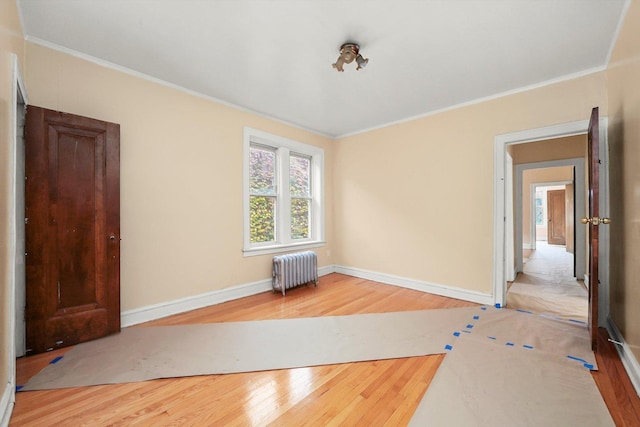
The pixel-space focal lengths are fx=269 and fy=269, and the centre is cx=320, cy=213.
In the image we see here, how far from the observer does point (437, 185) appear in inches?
156

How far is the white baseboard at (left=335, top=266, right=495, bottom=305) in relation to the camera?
139 inches

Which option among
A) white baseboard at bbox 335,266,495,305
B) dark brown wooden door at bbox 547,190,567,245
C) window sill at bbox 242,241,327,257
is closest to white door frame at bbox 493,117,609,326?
white baseboard at bbox 335,266,495,305

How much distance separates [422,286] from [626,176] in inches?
101

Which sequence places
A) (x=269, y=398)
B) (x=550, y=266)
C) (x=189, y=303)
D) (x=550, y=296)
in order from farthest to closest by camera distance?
(x=550, y=266) < (x=550, y=296) < (x=189, y=303) < (x=269, y=398)

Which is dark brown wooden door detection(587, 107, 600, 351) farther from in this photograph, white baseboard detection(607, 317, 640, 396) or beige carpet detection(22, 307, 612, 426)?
beige carpet detection(22, 307, 612, 426)

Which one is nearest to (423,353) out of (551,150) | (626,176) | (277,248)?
(626,176)

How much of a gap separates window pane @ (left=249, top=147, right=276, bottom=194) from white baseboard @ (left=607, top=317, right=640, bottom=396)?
412cm

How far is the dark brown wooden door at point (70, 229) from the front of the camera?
2232mm

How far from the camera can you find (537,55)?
2564mm

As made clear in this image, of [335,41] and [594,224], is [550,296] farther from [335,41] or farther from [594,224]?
[335,41]

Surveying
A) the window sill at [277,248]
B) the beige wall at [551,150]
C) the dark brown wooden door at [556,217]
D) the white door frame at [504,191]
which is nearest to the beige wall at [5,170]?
the window sill at [277,248]

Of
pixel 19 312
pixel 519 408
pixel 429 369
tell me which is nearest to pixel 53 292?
pixel 19 312

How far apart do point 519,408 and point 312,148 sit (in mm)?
4233

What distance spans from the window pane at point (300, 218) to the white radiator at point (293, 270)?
0.55 meters
